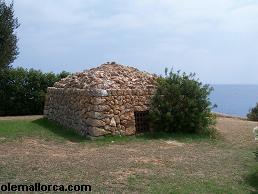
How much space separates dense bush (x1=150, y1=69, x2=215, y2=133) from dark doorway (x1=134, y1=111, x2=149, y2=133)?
226 mm

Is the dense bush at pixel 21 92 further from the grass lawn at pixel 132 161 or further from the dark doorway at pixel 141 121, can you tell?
the dark doorway at pixel 141 121

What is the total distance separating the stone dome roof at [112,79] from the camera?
1283cm

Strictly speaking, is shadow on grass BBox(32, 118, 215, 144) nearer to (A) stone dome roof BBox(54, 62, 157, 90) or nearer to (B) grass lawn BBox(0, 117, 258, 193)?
(B) grass lawn BBox(0, 117, 258, 193)

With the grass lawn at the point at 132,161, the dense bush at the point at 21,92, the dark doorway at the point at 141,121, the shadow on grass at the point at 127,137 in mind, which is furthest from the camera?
the dense bush at the point at 21,92

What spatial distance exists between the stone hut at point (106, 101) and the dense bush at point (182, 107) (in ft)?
1.30

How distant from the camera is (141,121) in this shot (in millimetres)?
12852

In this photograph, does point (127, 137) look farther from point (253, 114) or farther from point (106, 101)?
point (253, 114)

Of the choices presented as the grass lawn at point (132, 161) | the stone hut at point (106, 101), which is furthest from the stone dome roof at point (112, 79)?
the grass lawn at point (132, 161)

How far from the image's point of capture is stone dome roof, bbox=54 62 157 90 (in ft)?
42.1

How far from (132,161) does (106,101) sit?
141 inches

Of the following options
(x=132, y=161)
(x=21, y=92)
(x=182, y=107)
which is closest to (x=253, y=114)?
(x=182, y=107)

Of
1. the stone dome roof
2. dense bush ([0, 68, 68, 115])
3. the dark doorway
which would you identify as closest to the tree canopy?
dense bush ([0, 68, 68, 115])

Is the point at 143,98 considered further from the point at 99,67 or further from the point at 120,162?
the point at 120,162

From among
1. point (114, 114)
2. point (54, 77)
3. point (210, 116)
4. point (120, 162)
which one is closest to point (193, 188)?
point (120, 162)
